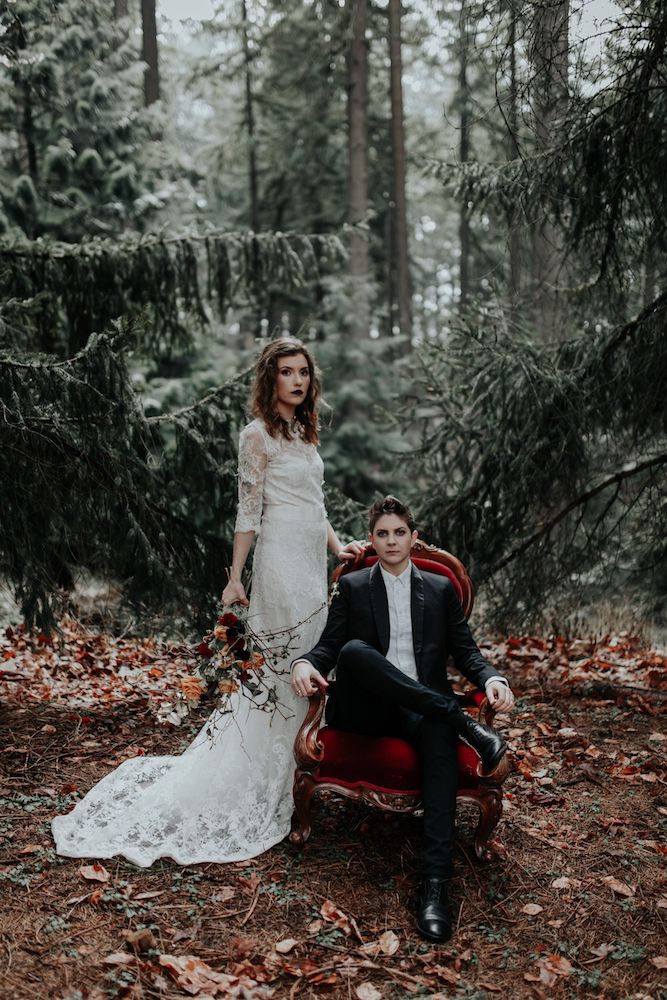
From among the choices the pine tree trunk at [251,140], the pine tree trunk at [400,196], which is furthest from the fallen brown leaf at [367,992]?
the pine tree trunk at [251,140]

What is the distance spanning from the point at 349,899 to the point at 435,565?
5.06 feet

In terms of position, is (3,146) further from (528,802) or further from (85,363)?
(528,802)

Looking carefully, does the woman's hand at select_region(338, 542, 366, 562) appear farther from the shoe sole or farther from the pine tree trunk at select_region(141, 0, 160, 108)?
the pine tree trunk at select_region(141, 0, 160, 108)

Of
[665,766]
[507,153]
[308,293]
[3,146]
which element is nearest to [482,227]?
[308,293]

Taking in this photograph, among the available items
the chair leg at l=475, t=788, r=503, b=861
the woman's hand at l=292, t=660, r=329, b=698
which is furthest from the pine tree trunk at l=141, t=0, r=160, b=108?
the chair leg at l=475, t=788, r=503, b=861

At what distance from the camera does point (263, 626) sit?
4070 millimetres

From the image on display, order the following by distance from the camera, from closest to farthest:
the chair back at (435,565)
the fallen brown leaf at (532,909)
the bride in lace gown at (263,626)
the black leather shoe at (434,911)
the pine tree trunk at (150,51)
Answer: the black leather shoe at (434,911) → the fallen brown leaf at (532,909) → the bride in lace gown at (263,626) → the chair back at (435,565) → the pine tree trunk at (150,51)

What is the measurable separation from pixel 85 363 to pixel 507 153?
5.22m

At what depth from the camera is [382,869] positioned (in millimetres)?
3570

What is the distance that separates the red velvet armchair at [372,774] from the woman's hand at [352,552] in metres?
0.77

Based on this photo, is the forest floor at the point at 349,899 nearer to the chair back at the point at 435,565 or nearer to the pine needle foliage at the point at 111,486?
the pine needle foliage at the point at 111,486

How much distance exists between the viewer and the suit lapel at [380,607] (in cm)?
378

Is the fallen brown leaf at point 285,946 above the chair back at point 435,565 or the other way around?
the other way around

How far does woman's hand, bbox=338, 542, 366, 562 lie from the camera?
13.6ft
